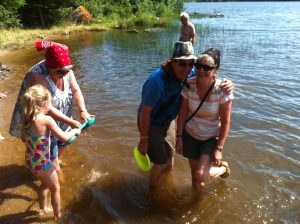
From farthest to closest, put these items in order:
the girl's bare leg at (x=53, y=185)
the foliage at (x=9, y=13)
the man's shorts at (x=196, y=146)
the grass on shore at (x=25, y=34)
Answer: the foliage at (x=9, y=13), the grass on shore at (x=25, y=34), the man's shorts at (x=196, y=146), the girl's bare leg at (x=53, y=185)

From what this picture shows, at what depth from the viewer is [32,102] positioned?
3535 millimetres

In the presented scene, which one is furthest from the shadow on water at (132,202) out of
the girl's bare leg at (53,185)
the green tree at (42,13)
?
the green tree at (42,13)

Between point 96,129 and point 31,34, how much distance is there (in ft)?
61.3

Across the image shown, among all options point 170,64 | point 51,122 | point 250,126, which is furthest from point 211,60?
point 250,126

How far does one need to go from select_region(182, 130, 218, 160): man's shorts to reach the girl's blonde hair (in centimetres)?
197

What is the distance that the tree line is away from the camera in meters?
25.5

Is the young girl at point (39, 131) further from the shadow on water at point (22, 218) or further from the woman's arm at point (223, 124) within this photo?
the woman's arm at point (223, 124)

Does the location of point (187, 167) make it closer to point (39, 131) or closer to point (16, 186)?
point (16, 186)

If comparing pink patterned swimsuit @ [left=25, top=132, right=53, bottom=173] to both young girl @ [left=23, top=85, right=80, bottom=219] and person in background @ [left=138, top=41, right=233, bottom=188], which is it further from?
person in background @ [left=138, top=41, right=233, bottom=188]

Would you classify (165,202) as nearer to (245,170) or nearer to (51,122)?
(245,170)

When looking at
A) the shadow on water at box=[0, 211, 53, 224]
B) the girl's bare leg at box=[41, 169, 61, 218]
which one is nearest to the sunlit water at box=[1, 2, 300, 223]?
the girl's bare leg at box=[41, 169, 61, 218]

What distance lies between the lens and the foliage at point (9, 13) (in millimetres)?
24278

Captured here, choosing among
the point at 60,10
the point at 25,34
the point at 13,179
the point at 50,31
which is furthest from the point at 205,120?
the point at 60,10

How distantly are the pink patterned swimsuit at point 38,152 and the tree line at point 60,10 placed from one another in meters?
23.1
